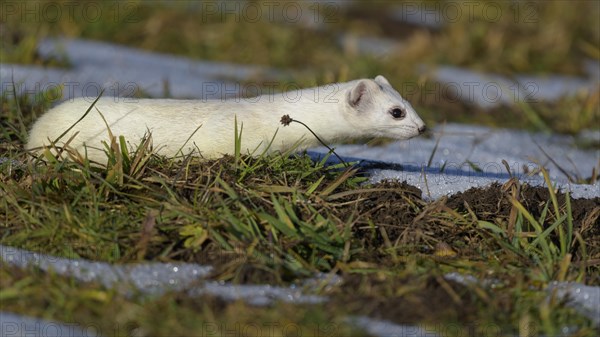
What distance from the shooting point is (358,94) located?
486 cm

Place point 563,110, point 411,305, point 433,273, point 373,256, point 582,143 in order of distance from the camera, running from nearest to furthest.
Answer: point 411,305 → point 433,273 → point 373,256 → point 582,143 → point 563,110

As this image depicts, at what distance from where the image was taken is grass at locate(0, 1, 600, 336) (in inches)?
129

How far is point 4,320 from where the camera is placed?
3.19m

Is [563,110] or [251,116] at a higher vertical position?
[251,116]

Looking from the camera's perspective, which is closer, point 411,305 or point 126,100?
point 411,305

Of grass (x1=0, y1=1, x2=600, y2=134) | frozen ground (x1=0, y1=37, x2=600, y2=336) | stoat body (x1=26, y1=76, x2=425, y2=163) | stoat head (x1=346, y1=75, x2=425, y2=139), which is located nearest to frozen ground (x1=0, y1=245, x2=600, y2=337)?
frozen ground (x1=0, y1=37, x2=600, y2=336)

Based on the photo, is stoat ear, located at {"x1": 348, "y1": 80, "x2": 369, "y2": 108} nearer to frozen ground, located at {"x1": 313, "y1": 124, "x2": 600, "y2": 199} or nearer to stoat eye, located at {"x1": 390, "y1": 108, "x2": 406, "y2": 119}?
stoat eye, located at {"x1": 390, "y1": 108, "x2": 406, "y2": 119}

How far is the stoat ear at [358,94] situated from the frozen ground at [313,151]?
14.8 inches

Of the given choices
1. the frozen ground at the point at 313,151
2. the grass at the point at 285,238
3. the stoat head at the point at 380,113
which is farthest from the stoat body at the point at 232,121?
the frozen ground at the point at 313,151

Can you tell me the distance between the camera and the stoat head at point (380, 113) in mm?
4895

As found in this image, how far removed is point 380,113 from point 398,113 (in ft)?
0.34

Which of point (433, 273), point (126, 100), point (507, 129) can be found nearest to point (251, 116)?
point (126, 100)

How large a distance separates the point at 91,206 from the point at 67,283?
0.56m

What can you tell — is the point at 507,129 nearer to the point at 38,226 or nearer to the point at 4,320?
the point at 38,226
